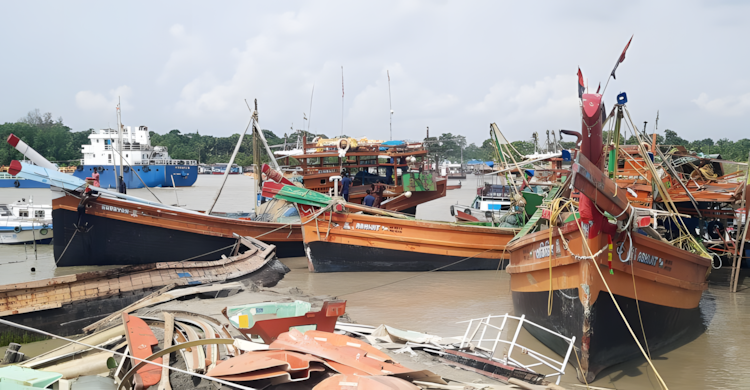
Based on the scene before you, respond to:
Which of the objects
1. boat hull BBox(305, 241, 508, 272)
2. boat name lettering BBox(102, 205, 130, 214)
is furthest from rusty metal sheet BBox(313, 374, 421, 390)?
boat name lettering BBox(102, 205, 130, 214)

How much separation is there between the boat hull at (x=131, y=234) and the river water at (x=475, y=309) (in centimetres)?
70

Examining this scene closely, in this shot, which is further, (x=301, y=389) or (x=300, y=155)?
(x=300, y=155)

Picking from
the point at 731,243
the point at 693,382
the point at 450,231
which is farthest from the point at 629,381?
the point at 731,243

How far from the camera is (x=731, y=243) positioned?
1344cm

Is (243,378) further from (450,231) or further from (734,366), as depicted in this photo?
(450,231)

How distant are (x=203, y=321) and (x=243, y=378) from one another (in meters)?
2.70

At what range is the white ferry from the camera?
43.2 metres

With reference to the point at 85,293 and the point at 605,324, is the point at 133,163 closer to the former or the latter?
the point at 85,293

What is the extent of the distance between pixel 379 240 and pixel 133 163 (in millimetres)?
40165

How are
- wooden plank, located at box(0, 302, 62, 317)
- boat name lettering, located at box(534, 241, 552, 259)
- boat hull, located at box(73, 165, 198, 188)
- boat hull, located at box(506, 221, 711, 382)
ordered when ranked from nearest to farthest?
1. boat hull, located at box(506, 221, 711, 382)
2. boat name lettering, located at box(534, 241, 552, 259)
3. wooden plank, located at box(0, 302, 62, 317)
4. boat hull, located at box(73, 165, 198, 188)

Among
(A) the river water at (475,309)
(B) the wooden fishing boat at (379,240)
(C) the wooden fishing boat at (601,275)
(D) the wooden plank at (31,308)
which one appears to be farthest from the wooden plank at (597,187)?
(D) the wooden plank at (31,308)

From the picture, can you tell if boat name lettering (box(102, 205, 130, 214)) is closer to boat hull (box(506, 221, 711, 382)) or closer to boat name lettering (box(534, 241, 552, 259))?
boat hull (box(506, 221, 711, 382))

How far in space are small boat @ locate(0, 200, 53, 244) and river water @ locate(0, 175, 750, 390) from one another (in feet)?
6.51

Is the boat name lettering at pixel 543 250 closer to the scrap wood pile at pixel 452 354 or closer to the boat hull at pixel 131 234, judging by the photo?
the scrap wood pile at pixel 452 354
